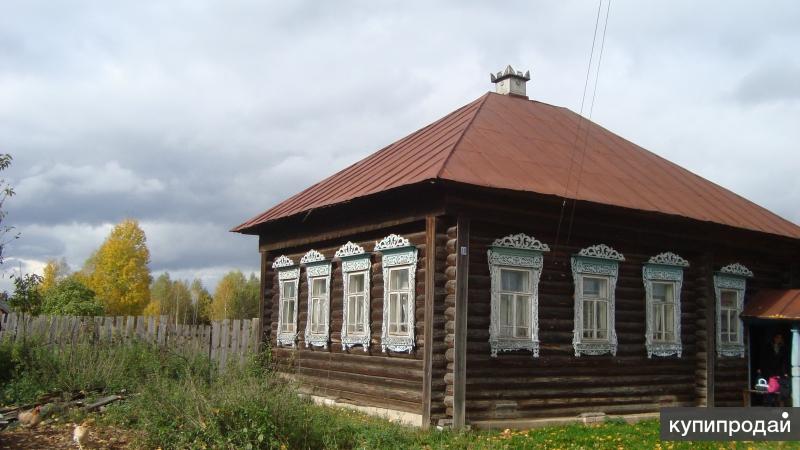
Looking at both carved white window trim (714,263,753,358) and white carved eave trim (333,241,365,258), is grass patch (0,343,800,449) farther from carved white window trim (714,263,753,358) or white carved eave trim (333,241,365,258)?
carved white window trim (714,263,753,358)

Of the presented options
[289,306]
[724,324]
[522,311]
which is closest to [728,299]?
[724,324]

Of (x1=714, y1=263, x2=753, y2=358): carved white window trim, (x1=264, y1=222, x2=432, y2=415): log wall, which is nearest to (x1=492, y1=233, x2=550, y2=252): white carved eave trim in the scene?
(x1=264, y1=222, x2=432, y2=415): log wall

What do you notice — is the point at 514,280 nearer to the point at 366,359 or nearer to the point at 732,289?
the point at 366,359

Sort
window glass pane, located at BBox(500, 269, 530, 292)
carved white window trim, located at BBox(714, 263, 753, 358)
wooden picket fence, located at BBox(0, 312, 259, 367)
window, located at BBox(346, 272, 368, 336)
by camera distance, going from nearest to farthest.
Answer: window glass pane, located at BBox(500, 269, 530, 292) < window, located at BBox(346, 272, 368, 336) < carved white window trim, located at BBox(714, 263, 753, 358) < wooden picket fence, located at BBox(0, 312, 259, 367)

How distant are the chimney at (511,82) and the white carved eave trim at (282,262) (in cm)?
575

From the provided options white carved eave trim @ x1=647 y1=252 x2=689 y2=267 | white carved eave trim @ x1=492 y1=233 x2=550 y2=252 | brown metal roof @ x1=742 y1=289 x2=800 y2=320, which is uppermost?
white carved eave trim @ x1=492 y1=233 x2=550 y2=252

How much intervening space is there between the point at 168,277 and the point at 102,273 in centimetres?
3472

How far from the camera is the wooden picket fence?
611 inches

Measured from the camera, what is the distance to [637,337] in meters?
13.4

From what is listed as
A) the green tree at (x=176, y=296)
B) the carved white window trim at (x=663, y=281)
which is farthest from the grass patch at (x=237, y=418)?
the green tree at (x=176, y=296)

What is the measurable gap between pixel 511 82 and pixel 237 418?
417 inches

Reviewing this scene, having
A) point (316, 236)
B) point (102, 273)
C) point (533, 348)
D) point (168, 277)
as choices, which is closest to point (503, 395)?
point (533, 348)

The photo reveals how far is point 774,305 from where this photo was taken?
14555mm

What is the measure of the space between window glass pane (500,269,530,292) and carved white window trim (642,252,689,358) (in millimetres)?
2603
